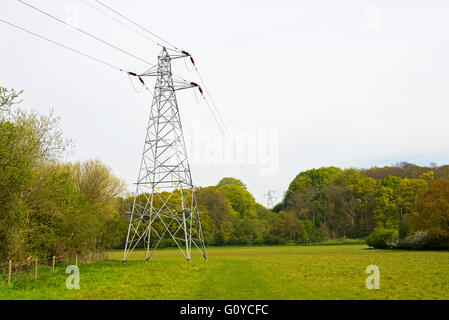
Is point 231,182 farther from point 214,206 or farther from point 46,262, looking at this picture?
point 46,262

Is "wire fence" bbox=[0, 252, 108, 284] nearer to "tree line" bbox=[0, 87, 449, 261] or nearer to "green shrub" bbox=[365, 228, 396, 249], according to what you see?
"tree line" bbox=[0, 87, 449, 261]

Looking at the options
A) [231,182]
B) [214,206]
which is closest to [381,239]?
[214,206]

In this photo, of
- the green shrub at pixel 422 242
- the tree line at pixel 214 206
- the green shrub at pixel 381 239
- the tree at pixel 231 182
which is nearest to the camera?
the tree line at pixel 214 206

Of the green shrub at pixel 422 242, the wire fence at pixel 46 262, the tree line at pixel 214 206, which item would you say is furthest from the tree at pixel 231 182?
the wire fence at pixel 46 262

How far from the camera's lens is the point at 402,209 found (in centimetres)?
6938

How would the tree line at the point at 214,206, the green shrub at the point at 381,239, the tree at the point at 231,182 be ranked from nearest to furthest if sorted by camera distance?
the tree line at the point at 214,206 < the green shrub at the point at 381,239 < the tree at the point at 231,182

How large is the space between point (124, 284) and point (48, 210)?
7918 millimetres

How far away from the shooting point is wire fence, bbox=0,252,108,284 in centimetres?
1853

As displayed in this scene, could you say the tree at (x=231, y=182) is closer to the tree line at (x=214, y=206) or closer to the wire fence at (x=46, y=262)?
the tree line at (x=214, y=206)

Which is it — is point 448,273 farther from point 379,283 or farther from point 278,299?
point 278,299

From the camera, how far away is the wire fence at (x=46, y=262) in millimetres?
18531

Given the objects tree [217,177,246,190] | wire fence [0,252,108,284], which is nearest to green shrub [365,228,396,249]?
wire fence [0,252,108,284]

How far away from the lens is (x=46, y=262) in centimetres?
2695
